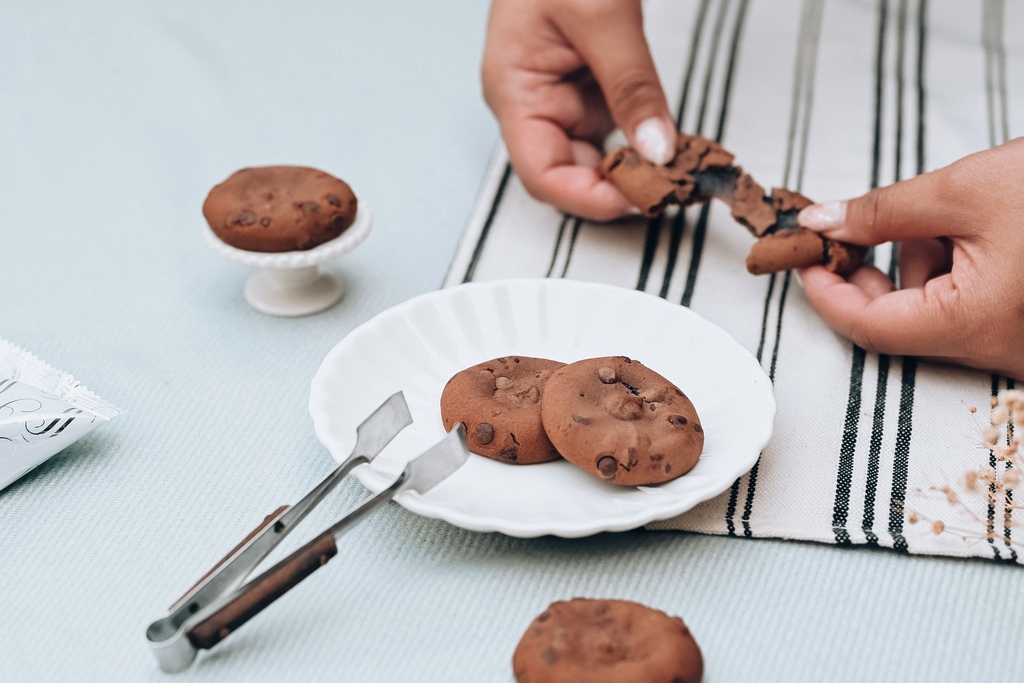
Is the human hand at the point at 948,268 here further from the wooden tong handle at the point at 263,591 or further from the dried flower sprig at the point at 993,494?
the wooden tong handle at the point at 263,591

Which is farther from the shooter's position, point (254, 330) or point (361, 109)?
point (361, 109)

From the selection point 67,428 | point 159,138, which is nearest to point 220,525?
point 67,428

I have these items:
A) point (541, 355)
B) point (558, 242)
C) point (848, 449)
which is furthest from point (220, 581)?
point (558, 242)

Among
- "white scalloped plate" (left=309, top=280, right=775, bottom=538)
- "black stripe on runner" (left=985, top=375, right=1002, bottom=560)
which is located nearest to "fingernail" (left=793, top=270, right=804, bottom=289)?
"white scalloped plate" (left=309, top=280, right=775, bottom=538)

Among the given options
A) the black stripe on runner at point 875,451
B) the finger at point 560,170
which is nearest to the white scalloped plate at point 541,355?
the black stripe on runner at point 875,451

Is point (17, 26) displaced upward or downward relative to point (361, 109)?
upward

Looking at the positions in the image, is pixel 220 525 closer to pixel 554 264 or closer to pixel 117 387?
pixel 117 387

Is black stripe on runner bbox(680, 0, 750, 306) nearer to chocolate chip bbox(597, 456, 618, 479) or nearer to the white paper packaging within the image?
chocolate chip bbox(597, 456, 618, 479)
